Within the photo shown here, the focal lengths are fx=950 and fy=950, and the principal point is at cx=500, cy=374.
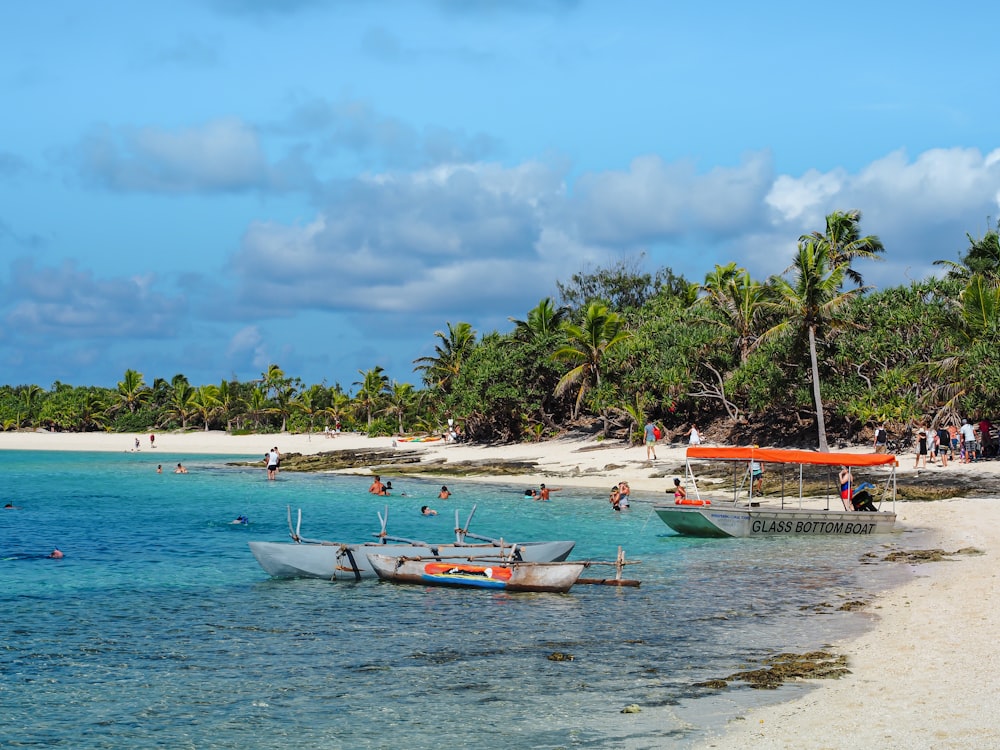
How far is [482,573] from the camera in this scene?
20.2 m

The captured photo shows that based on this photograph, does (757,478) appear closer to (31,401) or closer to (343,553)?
(343,553)

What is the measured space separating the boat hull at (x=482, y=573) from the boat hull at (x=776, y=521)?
28.7 feet

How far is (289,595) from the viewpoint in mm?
20297

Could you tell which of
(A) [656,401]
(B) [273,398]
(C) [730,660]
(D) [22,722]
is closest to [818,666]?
(C) [730,660]

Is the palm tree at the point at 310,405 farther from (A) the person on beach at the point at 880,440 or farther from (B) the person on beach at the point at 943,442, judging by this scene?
(B) the person on beach at the point at 943,442

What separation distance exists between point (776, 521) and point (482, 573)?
452 inches

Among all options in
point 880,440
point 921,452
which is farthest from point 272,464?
point 921,452

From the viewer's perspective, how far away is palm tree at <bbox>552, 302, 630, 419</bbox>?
A: 60969 millimetres

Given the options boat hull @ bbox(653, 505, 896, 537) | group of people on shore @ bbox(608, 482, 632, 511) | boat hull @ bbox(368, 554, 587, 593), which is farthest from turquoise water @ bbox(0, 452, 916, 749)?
group of people on shore @ bbox(608, 482, 632, 511)

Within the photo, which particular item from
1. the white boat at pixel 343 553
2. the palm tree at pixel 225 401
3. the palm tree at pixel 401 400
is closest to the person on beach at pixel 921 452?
the white boat at pixel 343 553

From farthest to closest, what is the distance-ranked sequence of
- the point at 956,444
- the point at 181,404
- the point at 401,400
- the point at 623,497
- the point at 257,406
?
the point at 181,404
the point at 257,406
the point at 401,400
the point at 956,444
the point at 623,497

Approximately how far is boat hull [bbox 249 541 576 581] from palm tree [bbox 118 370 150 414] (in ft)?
350

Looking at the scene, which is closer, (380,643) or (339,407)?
(380,643)

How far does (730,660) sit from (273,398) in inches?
3980
